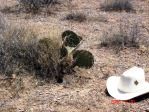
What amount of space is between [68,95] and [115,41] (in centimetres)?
232

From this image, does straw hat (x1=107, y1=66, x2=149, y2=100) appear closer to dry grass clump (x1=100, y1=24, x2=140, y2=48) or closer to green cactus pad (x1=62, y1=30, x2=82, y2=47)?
green cactus pad (x1=62, y1=30, x2=82, y2=47)

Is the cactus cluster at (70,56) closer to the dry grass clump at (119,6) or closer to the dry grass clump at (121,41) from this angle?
the dry grass clump at (121,41)

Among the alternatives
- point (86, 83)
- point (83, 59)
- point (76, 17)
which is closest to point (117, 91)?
point (86, 83)

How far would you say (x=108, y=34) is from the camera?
7578mm

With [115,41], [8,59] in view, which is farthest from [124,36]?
[8,59]

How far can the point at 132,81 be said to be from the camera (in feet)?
16.2

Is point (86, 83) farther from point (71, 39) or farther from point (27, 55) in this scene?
point (27, 55)

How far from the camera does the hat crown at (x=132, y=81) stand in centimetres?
492

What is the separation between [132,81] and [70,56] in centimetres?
103

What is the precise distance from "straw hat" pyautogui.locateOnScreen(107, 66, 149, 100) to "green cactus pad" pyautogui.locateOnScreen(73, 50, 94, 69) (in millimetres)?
604

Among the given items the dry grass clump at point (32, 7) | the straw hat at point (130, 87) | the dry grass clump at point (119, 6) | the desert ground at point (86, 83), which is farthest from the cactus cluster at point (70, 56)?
the dry grass clump at point (119, 6)

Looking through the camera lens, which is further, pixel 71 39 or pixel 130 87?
pixel 71 39

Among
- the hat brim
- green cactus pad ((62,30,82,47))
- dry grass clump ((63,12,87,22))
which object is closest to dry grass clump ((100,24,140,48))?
green cactus pad ((62,30,82,47))

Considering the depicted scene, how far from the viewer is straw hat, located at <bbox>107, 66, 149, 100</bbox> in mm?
4871
